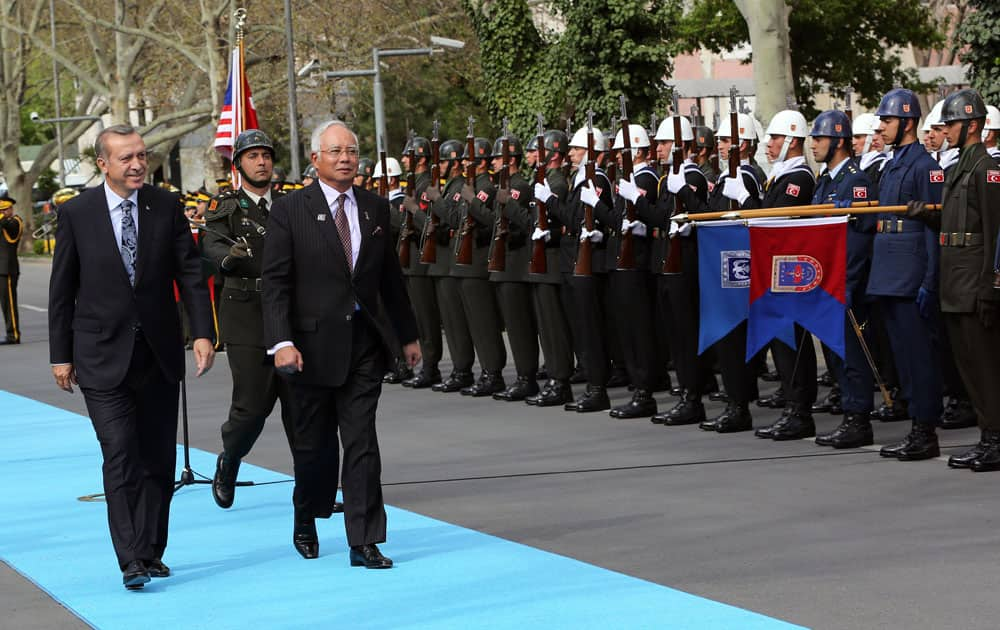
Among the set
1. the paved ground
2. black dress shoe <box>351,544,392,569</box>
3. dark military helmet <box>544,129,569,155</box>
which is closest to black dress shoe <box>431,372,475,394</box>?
the paved ground

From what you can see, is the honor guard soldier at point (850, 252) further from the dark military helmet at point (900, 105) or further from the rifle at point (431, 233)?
the rifle at point (431, 233)

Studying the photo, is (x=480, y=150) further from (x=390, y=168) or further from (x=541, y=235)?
(x=390, y=168)

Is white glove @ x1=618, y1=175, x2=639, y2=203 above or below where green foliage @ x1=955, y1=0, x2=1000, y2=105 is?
below

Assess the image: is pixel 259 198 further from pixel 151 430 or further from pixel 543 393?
pixel 543 393

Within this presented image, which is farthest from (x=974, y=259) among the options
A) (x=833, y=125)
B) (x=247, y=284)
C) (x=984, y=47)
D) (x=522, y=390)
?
(x=984, y=47)

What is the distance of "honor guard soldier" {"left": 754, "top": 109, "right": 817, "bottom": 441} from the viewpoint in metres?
11.3

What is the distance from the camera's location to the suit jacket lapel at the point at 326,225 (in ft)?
25.3

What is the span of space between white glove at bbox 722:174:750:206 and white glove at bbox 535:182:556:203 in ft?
6.35

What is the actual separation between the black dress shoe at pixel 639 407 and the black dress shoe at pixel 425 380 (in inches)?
130

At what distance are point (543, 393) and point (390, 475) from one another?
3.43 metres

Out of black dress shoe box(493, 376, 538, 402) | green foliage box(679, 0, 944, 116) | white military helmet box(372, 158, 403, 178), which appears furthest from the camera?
green foliage box(679, 0, 944, 116)

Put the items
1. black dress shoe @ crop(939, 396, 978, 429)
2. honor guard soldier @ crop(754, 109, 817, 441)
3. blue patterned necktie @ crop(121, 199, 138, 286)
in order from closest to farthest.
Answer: blue patterned necktie @ crop(121, 199, 138, 286) < honor guard soldier @ crop(754, 109, 817, 441) < black dress shoe @ crop(939, 396, 978, 429)

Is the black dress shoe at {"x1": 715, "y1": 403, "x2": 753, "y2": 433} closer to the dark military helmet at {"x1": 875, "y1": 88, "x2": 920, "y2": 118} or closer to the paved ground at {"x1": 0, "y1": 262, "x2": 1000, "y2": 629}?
the paved ground at {"x1": 0, "y1": 262, "x2": 1000, "y2": 629}

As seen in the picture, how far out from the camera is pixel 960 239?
32.1 feet
